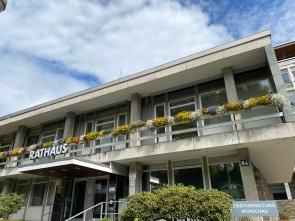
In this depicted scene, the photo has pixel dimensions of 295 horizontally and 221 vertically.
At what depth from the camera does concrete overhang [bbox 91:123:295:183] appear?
8.77 metres

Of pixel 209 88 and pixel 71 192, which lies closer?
pixel 209 88

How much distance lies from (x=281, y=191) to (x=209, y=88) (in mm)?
28306

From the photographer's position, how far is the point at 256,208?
7.01 m

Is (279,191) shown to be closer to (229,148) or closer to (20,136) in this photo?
(229,148)

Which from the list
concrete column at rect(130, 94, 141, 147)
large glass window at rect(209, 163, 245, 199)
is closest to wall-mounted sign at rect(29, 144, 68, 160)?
concrete column at rect(130, 94, 141, 147)

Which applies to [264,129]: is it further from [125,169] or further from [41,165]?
[41,165]

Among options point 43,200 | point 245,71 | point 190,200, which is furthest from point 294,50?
point 43,200

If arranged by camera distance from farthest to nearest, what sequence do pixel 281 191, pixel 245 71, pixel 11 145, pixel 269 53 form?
Result: 1. pixel 281 191
2. pixel 11 145
3. pixel 245 71
4. pixel 269 53

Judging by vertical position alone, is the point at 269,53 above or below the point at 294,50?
below

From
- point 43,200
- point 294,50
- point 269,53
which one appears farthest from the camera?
point 294,50

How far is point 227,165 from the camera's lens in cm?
1044

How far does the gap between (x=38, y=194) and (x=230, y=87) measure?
12.4 meters

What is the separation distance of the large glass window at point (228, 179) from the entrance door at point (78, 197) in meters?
6.75

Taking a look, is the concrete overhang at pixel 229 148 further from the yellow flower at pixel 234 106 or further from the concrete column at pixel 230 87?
the concrete column at pixel 230 87
